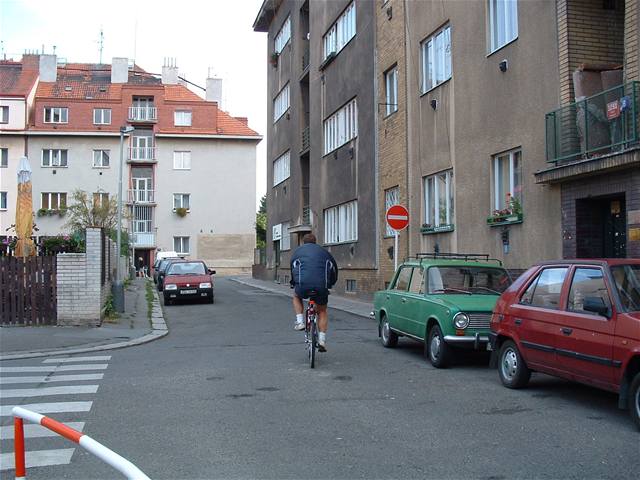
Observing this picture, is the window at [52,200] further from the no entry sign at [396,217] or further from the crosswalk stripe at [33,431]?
the crosswalk stripe at [33,431]

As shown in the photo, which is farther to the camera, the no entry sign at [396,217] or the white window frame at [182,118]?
the white window frame at [182,118]

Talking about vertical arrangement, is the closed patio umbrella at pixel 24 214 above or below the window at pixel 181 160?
below

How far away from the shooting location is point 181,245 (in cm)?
5622

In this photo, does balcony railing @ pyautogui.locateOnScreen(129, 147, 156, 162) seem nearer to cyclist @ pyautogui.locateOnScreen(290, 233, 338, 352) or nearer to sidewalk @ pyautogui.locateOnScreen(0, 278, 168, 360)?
sidewalk @ pyautogui.locateOnScreen(0, 278, 168, 360)

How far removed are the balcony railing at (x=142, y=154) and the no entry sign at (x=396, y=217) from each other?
4181cm

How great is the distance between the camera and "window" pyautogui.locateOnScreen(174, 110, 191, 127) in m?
56.5

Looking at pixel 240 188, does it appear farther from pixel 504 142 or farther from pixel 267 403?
pixel 267 403

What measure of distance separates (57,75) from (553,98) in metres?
54.2

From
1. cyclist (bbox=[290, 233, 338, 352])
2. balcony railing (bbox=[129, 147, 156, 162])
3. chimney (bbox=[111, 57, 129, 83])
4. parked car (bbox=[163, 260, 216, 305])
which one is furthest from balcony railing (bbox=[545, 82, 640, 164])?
chimney (bbox=[111, 57, 129, 83])

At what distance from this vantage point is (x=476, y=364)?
10164 mm

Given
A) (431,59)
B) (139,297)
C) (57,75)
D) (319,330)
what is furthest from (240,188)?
(319,330)

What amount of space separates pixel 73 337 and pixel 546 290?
9.68 meters

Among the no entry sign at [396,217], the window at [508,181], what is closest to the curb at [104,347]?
the no entry sign at [396,217]

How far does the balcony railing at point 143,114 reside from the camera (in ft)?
182
